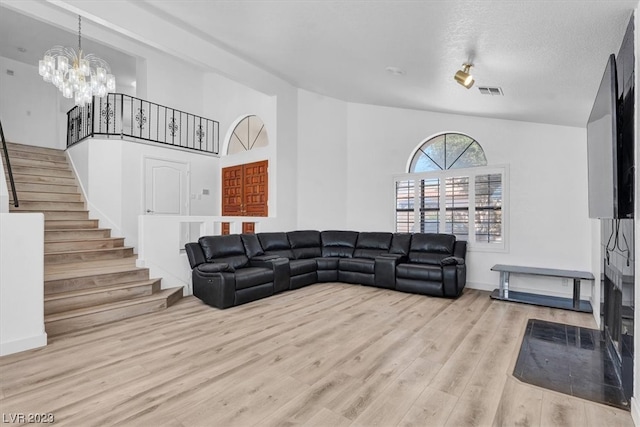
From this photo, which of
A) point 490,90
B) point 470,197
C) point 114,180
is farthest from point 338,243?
point 114,180

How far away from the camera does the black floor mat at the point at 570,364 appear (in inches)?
87.6

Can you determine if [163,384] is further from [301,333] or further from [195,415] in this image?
[301,333]

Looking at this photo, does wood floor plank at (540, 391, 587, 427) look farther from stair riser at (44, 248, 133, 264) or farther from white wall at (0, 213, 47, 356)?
stair riser at (44, 248, 133, 264)

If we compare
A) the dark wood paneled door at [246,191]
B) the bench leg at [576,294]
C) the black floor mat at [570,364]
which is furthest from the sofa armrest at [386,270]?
the dark wood paneled door at [246,191]

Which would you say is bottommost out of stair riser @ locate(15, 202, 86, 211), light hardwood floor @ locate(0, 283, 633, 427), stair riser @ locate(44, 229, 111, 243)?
light hardwood floor @ locate(0, 283, 633, 427)

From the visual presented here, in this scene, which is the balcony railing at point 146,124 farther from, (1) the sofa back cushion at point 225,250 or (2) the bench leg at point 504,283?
(2) the bench leg at point 504,283

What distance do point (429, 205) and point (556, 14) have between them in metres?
4.19

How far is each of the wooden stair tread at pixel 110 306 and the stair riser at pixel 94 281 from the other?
35 cm

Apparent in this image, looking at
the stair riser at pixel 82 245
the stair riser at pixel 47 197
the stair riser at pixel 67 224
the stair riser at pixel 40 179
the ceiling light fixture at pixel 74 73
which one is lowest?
the stair riser at pixel 82 245

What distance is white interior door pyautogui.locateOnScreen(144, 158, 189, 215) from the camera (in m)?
6.44

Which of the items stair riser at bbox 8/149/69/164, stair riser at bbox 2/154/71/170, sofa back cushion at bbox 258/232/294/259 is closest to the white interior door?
stair riser at bbox 2/154/71/170

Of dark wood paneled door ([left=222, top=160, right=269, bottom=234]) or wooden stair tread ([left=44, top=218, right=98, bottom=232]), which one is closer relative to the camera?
wooden stair tread ([left=44, top=218, right=98, bottom=232])

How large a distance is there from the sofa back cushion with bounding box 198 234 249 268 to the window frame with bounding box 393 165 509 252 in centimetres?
301

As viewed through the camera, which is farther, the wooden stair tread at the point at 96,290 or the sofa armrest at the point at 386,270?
the sofa armrest at the point at 386,270
